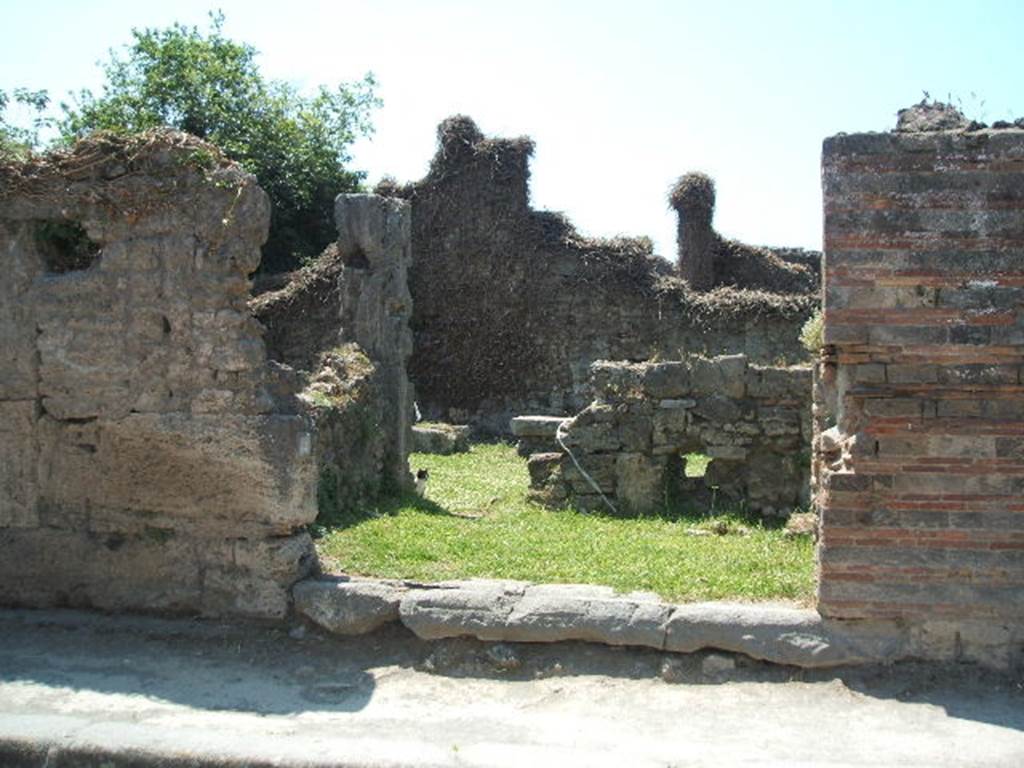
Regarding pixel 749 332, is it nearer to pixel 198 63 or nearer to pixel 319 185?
pixel 319 185

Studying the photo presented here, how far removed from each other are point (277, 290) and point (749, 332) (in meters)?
10.2

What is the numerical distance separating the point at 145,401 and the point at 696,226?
19.1 meters

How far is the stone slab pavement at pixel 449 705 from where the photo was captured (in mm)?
4770

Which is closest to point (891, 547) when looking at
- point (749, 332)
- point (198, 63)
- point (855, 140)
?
point (855, 140)

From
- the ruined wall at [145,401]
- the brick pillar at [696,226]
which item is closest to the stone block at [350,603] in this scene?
the ruined wall at [145,401]

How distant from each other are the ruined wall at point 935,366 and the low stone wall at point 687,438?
516 centimetres

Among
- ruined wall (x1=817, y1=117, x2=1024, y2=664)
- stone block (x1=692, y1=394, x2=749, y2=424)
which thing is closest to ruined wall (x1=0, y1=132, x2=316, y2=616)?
ruined wall (x1=817, y1=117, x2=1024, y2=664)

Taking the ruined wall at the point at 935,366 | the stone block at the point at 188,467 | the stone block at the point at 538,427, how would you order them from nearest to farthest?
1. the ruined wall at the point at 935,366
2. the stone block at the point at 188,467
3. the stone block at the point at 538,427

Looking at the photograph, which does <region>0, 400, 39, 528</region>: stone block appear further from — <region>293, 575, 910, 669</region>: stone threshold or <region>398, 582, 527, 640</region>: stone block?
<region>398, 582, 527, 640</region>: stone block

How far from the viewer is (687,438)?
1098cm

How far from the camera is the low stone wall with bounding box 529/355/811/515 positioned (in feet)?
35.1

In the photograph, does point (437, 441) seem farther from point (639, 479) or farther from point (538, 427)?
point (639, 479)

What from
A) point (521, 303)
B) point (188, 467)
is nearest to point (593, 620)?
point (188, 467)

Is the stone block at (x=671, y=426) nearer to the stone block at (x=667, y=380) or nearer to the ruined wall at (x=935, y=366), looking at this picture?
the stone block at (x=667, y=380)
